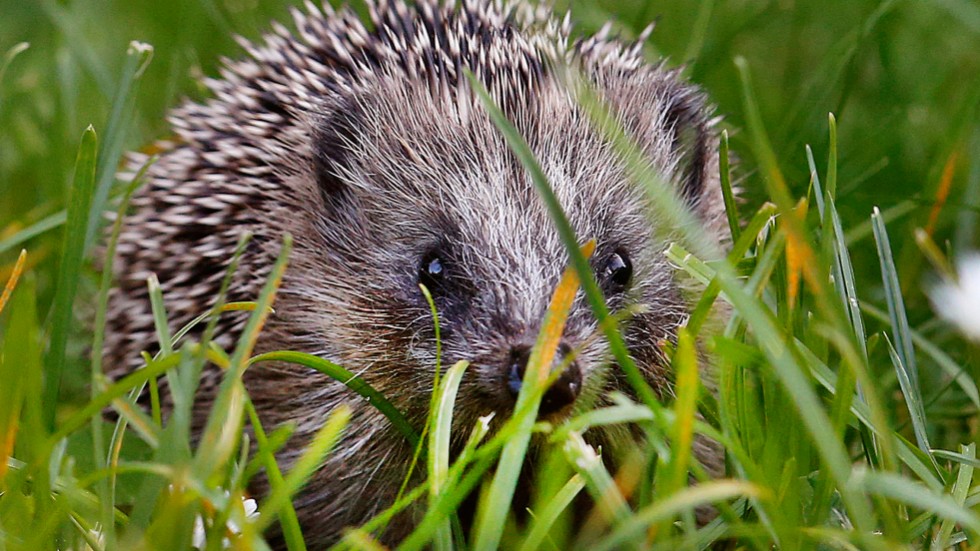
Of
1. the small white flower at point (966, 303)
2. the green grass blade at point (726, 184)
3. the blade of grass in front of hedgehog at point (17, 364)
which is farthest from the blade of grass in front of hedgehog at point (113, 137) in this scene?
the small white flower at point (966, 303)

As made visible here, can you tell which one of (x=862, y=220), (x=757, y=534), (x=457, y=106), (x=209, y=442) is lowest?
(x=757, y=534)

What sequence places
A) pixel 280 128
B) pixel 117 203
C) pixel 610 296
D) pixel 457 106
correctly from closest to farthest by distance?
pixel 610 296 → pixel 457 106 → pixel 280 128 → pixel 117 203

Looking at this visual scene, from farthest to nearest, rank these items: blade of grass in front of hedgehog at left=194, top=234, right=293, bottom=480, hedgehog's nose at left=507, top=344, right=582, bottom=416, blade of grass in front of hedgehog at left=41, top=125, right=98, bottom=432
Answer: blade of grass in front of hedgehog at left=41, top=125, right=98, bottom=432 < hedgehog's nose at left=507, top=344, right=582, bottom=416 < blade of grass in front of hedgehog at left=194, top=234, right=293, bottom=480

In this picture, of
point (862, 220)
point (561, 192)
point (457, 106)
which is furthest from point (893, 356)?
point (862, 220)

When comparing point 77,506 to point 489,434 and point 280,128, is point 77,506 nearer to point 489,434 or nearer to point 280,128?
point 489,434

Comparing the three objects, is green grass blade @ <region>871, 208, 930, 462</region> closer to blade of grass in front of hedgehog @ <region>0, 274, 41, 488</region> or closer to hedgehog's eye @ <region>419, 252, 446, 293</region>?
hedgehog's eye @ <region>419, 252, 446, 293</region>

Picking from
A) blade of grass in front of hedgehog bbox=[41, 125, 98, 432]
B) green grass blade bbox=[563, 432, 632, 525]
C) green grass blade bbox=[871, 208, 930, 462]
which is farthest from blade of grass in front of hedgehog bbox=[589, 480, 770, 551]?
blade of grass in front of hedgehog bbox=[41, 125, 98, 432]

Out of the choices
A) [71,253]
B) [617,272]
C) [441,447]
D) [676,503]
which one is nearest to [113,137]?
[71,253]
